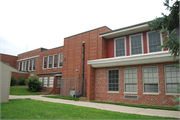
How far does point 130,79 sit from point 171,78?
126 inches

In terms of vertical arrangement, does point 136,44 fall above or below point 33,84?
above

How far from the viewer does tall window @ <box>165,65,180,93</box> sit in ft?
35.5

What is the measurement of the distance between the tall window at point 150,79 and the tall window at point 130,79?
86 centimetres

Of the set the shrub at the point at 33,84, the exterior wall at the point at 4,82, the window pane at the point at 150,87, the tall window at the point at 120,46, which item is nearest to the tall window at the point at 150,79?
the window pane at the point at 150,87

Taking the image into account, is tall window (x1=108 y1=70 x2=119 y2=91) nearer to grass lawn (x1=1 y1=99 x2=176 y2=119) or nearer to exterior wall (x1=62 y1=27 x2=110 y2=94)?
exterior wall (x1=62 y1=27 x2=110 y2=94)

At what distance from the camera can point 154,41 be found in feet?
44.5

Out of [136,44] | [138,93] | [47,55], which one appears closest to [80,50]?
[136,44]

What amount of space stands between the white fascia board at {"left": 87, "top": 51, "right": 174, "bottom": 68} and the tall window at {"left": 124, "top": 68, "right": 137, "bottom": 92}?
77 cm

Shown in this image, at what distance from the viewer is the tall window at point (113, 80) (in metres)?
13.9

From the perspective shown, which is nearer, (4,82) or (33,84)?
(4,82)

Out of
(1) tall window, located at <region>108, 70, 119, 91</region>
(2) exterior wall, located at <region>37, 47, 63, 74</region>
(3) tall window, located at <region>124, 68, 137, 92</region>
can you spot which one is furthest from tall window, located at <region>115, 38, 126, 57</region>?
(2) exterior wall, located at <region>37, 47, 63, 74</region>

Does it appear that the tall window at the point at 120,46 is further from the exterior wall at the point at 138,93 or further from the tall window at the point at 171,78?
the tall window at the point at 171,78

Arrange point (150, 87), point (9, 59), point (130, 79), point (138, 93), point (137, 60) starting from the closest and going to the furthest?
point (150, 87)
point (137, 60)
point (138, 93)
point (130, 79)
point (9, 59)

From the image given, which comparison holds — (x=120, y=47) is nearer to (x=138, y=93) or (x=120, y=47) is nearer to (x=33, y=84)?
(x=138, y=93)
